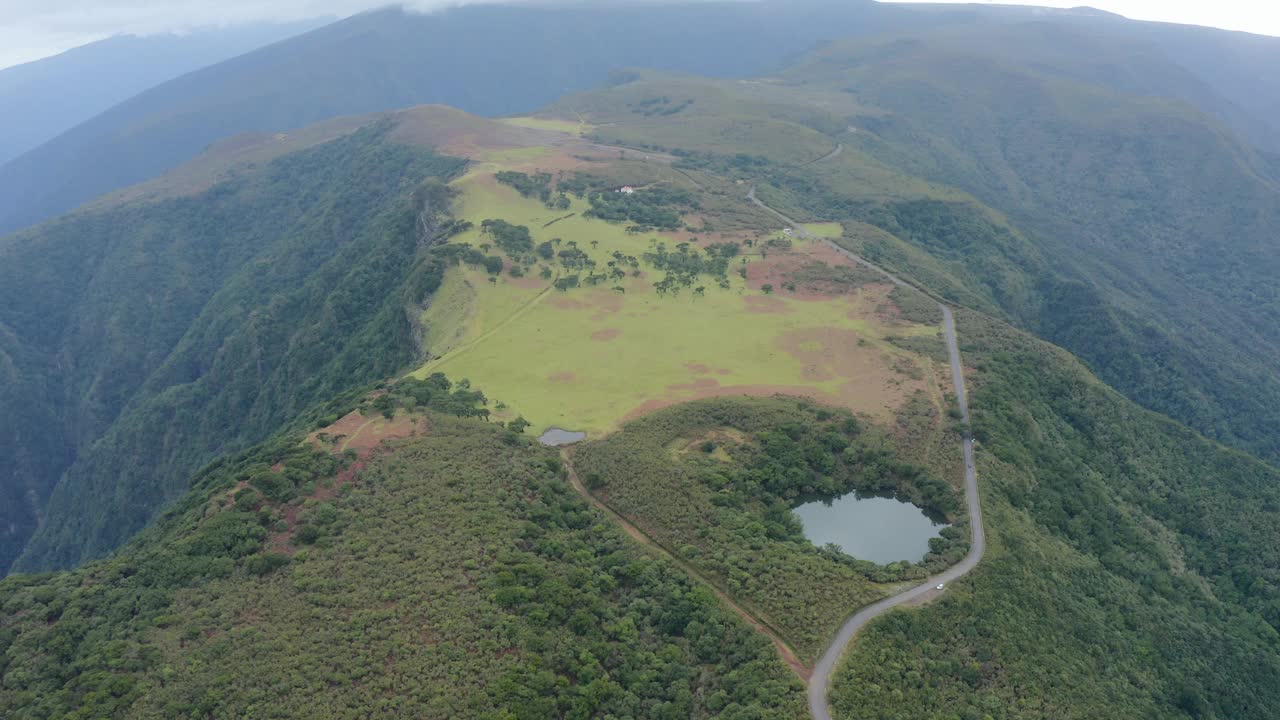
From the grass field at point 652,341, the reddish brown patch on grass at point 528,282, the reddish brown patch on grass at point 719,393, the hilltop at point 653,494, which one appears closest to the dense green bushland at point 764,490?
the hilltop at point 653,494

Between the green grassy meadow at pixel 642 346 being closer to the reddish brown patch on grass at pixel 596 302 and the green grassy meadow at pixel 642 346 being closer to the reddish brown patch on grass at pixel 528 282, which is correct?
the reddish brown patch on grass at pixel 596 302

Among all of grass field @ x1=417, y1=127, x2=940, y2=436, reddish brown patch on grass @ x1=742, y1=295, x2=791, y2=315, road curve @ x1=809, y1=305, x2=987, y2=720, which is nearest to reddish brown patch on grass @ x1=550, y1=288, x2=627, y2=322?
grass field @ x1=417, y1=127, x2=940, y2=436

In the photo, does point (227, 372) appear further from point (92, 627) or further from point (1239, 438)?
point (1239, 438)

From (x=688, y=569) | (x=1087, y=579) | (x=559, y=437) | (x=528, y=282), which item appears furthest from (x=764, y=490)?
(x=528, y=282)

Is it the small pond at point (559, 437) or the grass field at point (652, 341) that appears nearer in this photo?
the small pond at point (559, 437)

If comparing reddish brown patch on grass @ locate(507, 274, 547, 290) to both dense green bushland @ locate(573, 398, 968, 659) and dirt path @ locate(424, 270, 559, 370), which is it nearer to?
dirt path @ locate(424, 270, 559, 370)
